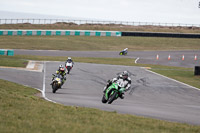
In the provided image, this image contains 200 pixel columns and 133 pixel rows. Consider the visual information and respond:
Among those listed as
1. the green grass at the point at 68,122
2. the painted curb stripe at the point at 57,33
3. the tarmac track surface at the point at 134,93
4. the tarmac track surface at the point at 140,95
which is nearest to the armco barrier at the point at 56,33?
the painted curb stripe at the point at 57,33

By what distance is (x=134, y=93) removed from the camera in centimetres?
2250

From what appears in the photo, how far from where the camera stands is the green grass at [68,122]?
9.35 metres

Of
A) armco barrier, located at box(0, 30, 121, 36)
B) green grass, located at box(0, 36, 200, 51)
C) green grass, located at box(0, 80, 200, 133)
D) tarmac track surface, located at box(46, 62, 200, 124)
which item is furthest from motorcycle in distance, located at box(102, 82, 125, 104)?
armco barrier, located at box(0, 30, 121, 36)

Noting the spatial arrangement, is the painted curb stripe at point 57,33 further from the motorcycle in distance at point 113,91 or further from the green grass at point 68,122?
the green grass at point 68,122

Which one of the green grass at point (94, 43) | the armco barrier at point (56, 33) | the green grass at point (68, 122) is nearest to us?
the green grass at point (68, 122)

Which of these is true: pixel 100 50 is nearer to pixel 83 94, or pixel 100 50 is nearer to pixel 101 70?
pixel 101 70

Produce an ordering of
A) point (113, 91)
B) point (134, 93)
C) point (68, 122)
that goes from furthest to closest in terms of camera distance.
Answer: point (134, 93), point (113, 91), point (68, 122)

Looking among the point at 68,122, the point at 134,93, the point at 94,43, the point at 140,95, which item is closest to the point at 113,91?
the point at 140,95

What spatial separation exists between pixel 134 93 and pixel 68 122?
1245 cm

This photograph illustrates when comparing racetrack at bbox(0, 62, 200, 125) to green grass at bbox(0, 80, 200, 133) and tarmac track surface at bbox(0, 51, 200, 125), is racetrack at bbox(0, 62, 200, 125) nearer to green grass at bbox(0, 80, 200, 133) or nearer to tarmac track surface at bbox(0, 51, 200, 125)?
tarmac track surface at bbox(0, 51, 200, 125)

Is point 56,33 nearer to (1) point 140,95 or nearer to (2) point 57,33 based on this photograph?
(2) point 57,33

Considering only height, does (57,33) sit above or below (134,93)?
above

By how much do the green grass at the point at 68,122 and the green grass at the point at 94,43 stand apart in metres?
47.6

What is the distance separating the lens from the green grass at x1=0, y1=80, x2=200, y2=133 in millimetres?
9352
